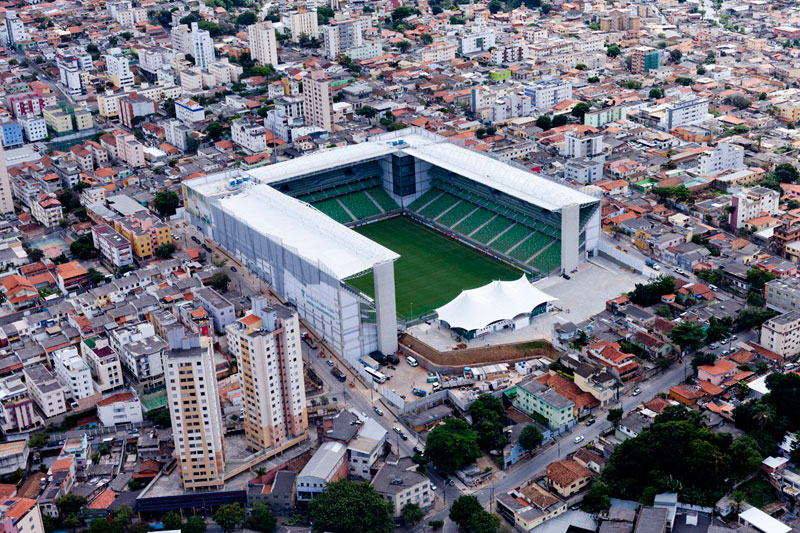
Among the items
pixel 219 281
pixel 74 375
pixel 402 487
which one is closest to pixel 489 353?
pixel 402 487

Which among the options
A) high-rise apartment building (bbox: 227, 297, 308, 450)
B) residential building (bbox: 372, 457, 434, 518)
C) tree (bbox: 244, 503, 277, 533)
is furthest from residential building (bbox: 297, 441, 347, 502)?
high-rise apartment building (bbox: 227, 297, 308, 450)

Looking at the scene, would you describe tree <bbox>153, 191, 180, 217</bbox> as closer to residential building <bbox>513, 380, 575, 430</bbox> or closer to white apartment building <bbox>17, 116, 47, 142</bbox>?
white apartment building <bbox>17, 116, 47, 142</bbox>

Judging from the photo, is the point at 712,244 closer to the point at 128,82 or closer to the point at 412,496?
the point at 412,496

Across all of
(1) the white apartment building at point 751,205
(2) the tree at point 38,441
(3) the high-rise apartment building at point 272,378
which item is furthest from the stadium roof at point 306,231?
(1) the white apartment building at point 751,205

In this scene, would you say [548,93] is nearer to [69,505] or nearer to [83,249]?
[83,249]

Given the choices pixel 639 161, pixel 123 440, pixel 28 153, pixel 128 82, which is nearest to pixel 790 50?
pixel 639 161

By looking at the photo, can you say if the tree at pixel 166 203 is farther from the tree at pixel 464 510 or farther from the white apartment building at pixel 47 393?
the tree at pixel 464 510
